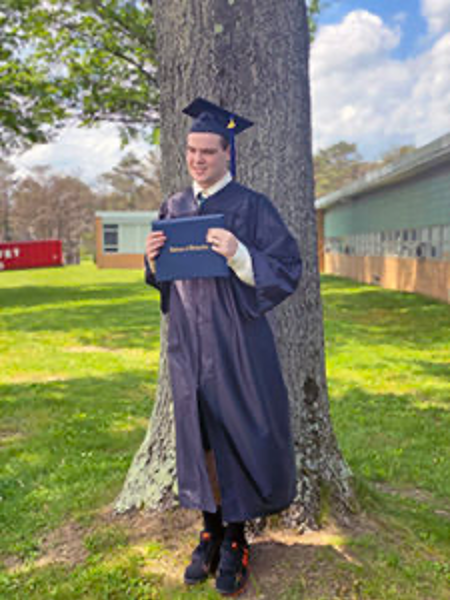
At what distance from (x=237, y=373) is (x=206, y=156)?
0.99m

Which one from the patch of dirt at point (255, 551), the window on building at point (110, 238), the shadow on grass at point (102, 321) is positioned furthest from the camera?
the window on building at point (110, 238)

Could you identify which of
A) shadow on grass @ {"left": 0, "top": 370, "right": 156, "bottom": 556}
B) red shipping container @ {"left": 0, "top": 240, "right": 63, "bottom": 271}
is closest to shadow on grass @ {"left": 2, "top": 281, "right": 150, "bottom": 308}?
shadow on grass @ {"left": 0, "top": 370, "right": 156, "bottom": 556}

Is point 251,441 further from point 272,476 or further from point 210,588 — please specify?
point 210,588

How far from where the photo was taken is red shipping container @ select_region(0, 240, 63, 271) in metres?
41.2

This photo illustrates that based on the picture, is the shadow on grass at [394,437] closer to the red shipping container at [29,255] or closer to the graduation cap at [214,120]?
the graduation cap at [214,120]

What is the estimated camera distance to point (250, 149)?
11.2 feet

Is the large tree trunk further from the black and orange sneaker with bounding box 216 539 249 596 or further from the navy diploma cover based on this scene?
the navy diploma cover

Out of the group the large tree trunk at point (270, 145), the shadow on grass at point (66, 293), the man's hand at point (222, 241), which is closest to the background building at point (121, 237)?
the shadow on grass at point (66, 293)

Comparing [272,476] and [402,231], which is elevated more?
[402,231]

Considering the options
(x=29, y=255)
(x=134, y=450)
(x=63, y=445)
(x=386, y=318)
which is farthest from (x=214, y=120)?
(x=29, y=255)

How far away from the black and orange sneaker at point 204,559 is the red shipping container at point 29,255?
132 feet

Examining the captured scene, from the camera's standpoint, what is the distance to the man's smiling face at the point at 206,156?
112 inches

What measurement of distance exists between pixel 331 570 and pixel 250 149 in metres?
2.23

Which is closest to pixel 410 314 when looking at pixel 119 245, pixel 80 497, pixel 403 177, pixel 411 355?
pixel 411 355
